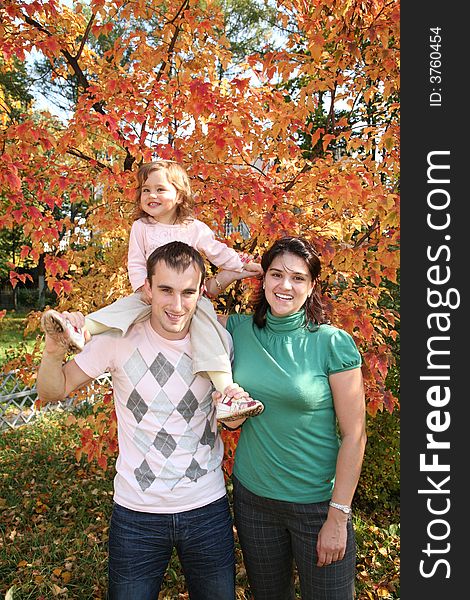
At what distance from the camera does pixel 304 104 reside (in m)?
3.10

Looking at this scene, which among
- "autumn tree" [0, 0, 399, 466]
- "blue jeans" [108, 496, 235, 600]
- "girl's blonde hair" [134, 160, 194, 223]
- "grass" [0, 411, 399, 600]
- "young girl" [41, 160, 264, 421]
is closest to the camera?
"blue jeans" [108, 496, 235, 600]

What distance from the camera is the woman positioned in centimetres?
204

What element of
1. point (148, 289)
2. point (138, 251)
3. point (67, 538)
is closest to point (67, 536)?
point (67, 538)

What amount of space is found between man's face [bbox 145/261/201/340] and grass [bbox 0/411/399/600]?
2241 mm

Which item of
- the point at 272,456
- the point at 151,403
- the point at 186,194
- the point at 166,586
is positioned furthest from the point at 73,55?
the point at 166,586

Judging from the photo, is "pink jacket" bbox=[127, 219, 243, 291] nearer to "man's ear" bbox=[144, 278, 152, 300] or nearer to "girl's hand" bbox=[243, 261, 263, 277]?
"girl's hand" bbox=[243, 261, 263, 277]

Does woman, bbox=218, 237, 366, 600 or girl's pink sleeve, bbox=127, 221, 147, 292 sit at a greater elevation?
girl's pink sleeve, bbox=127, 221, 147, 292

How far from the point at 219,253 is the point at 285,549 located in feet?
4.37

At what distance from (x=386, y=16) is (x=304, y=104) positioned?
63cm

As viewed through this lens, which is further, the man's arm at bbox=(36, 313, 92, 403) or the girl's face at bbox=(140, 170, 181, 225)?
the girl's face at bbox=(140, 170, 181, 225)

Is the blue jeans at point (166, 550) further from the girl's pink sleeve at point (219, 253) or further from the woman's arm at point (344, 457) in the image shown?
the girl's pink sleeve at point (219, 253)

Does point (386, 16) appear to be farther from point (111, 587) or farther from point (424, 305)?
point (111, 587)

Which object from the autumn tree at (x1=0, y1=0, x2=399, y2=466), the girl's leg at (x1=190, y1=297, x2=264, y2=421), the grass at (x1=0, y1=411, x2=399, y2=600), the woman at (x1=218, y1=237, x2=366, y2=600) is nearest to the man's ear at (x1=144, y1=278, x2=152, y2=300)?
the girl's leg at (x1=190, y1=297, x2=264, y2=421)

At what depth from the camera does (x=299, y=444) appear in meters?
2.06
